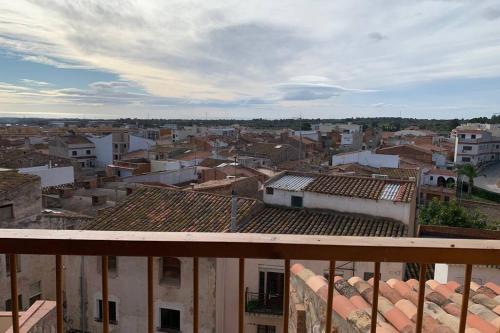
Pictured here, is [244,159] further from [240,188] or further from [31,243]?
[31,243]

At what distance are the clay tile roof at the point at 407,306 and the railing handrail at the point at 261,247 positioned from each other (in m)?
0.97

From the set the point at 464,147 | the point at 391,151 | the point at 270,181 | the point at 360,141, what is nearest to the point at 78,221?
the point at 270,181

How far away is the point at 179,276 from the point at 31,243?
8253 mm

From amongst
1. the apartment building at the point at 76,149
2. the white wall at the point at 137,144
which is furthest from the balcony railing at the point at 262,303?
the white wall at the point at 137,144

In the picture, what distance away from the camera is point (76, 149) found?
40438 mm

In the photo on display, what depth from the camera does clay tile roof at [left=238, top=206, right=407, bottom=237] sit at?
10.5 m

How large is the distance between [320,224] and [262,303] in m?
2.65

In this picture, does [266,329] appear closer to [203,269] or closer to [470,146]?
[203,269]

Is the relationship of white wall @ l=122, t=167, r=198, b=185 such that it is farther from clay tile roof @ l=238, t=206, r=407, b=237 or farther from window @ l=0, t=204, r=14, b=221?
clay tile roof @ l=238, t=206, r=407, b=237

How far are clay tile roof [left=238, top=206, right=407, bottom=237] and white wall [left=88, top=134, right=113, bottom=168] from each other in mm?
33217

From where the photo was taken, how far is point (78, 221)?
1276 cm

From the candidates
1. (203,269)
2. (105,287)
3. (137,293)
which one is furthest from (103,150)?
(105,287)

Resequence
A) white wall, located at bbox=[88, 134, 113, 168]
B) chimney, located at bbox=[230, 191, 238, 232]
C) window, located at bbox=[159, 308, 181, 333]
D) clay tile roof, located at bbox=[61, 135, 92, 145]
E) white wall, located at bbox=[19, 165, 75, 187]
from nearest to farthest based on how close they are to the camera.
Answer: window, located at bbox=[159, 308, 181, 333] < chimney, located at bbox=[230, 191, 238, 232] < white wall, located at bbox=[19, 165, 75, 187] < clay tile roof, located at bbox=[61, 135, 92, 145] < white wall, located at bbox=[88, 134, 113, 168]

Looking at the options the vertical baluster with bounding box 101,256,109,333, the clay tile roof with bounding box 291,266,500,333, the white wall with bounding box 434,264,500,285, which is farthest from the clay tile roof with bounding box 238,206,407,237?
the vertical baluster with bounding box 101,256,109,333
